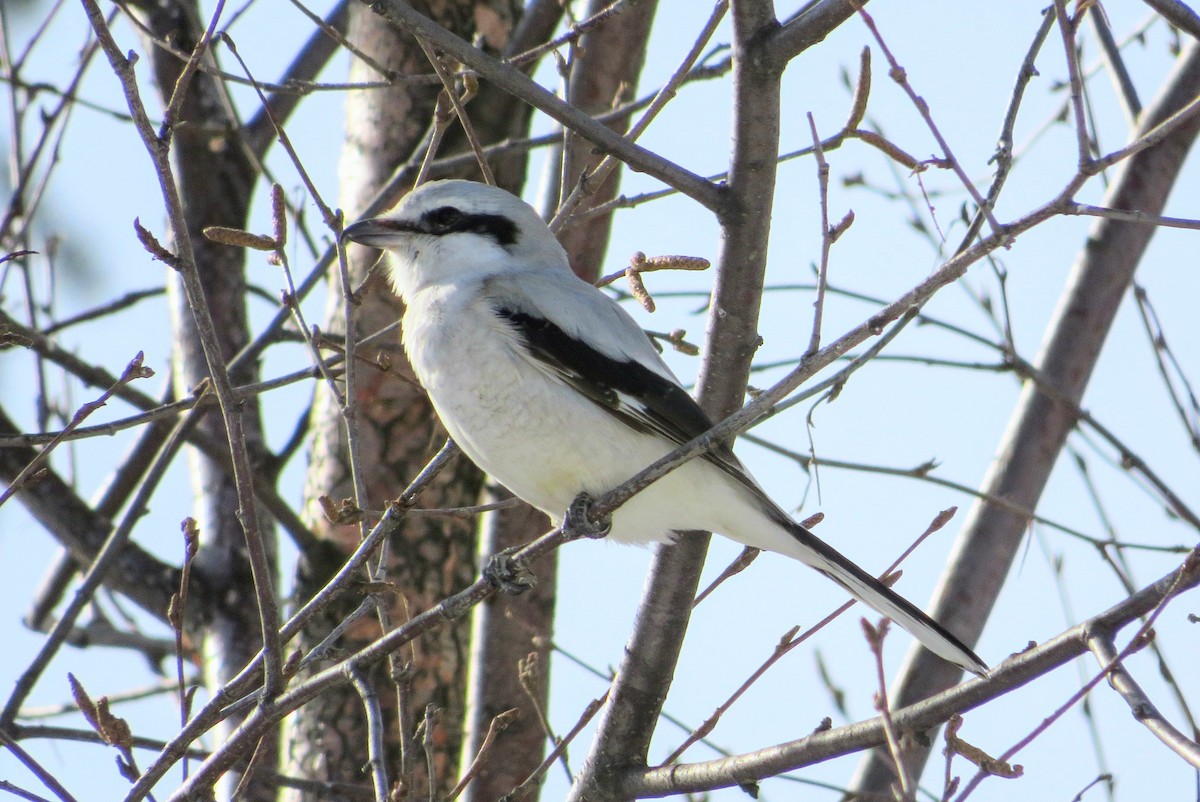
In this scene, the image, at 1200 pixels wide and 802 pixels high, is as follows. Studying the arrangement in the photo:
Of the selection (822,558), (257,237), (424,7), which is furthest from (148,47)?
(822,558)

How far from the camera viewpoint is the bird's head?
375 centimetres

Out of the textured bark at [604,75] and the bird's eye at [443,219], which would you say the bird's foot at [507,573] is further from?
the textured bark at [604,75]

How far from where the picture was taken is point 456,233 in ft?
12.4

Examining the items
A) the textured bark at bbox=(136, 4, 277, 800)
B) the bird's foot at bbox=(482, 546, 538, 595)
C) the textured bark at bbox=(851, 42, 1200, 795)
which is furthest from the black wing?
the textured bark at bbox=(851, 42, 1200, 795)

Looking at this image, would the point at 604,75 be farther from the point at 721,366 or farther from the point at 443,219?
the point at 721,366

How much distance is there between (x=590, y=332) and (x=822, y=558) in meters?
0.81

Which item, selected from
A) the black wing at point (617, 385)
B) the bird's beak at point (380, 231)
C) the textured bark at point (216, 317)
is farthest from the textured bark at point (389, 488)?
the black wing at point (617, 385)

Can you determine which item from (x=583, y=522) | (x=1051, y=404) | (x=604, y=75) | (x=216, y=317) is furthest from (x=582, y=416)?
(x=216, y=317)

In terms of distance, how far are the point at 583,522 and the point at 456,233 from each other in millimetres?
1126

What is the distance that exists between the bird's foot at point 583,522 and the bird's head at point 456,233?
0.86 m

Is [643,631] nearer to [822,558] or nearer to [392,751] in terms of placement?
[822,558]

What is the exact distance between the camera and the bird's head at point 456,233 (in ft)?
12.3

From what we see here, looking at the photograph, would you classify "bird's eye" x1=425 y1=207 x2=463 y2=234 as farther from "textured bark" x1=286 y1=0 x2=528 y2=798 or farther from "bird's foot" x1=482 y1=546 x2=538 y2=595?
"bird's foot" x1=482 y1=546 x2=538 y2=595

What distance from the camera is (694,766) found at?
2650mm
